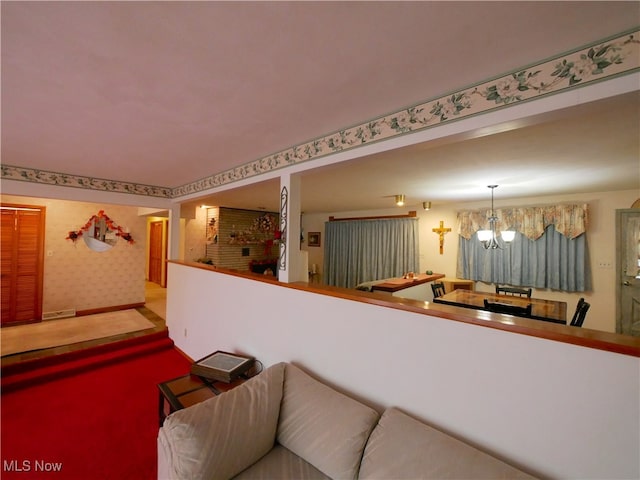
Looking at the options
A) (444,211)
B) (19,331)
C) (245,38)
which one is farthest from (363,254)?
(19,331)

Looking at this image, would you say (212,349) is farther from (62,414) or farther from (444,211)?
(444,211)

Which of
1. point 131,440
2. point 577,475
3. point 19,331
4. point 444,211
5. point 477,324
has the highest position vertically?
point 444,211

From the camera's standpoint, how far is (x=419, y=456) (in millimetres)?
1181

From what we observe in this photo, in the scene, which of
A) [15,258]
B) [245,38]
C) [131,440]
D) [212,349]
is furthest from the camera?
[15,258]

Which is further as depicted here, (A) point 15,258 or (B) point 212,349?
(A) point 15,258

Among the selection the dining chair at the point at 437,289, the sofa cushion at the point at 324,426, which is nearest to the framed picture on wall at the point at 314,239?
the dining chair at the point at 437,289

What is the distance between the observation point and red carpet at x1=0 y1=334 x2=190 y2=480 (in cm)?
184

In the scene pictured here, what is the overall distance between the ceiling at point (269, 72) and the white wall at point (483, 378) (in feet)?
3.40

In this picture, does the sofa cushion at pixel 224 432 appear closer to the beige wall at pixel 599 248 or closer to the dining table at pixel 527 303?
the dining table at pixel 527 303

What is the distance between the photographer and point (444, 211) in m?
5.16

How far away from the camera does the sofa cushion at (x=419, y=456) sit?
109cm

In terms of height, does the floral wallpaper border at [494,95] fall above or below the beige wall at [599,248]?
above

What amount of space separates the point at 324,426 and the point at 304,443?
6.2 inches

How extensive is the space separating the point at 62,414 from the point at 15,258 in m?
3.26
